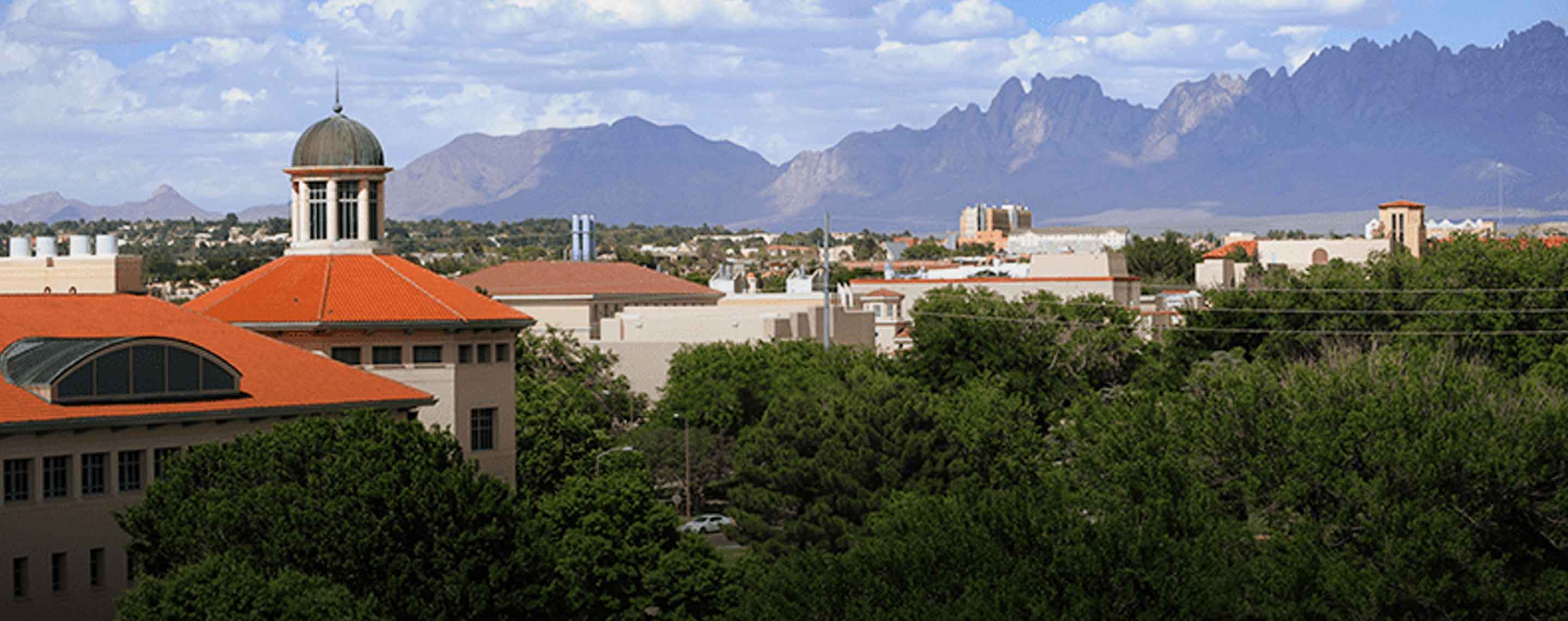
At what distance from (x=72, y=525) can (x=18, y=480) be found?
1843 millimetres

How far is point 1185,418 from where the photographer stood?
60875mm

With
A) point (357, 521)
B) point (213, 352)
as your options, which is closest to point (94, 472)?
point (213, 352)

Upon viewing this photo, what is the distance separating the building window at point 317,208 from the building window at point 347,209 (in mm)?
524

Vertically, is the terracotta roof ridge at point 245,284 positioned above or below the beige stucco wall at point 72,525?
above

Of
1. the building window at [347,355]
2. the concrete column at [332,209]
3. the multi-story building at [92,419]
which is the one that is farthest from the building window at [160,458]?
the concrete column at [332,209]

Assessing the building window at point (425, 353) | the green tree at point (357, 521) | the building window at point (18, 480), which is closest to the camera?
the green tree at point (357, 521)

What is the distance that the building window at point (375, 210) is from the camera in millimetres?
72688

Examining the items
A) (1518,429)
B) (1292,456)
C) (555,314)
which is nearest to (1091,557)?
(1292,456)

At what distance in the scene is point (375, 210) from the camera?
72.8 meters

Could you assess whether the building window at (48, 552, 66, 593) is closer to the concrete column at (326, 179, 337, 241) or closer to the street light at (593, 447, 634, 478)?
the concrete column at (326, 179, 337, 241)

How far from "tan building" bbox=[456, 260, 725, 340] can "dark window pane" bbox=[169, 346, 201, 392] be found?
86827 millimetres

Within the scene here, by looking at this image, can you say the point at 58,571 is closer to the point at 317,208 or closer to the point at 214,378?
the point at 214,378

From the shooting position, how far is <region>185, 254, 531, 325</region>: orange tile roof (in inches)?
2643

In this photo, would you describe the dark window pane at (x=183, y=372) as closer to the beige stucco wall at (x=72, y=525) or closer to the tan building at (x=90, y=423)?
the tan building at (x=90, y=423)
